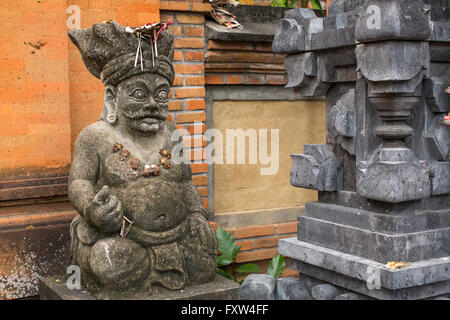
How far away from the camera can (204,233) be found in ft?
11.6

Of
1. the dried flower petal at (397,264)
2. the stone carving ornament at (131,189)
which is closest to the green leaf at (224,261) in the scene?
the stone carving ornament at (131,189)

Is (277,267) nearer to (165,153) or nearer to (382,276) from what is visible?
(382,276)

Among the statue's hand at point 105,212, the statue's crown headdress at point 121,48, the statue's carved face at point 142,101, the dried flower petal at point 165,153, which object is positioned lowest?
the statue's hand at point 105,212

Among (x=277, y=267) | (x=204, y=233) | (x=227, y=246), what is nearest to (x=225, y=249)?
(x=227, y=246)

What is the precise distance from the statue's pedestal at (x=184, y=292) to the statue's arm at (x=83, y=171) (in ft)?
1.53

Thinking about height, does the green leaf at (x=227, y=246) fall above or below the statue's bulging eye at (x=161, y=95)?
below

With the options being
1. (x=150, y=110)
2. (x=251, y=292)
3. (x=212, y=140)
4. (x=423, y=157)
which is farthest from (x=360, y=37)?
(x=212, y=140)

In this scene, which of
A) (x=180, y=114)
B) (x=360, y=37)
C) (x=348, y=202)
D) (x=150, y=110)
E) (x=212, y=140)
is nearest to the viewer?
(x=360, y=37)

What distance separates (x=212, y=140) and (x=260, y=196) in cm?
70

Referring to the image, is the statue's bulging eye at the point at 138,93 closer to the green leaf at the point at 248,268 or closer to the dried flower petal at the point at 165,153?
the dried flower petal at the point at 165,153

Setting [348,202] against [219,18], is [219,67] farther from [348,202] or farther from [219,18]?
[348,202]

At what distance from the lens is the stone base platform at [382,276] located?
3.26 m

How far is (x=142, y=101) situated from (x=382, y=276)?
1644 mm

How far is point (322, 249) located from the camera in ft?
12.3
